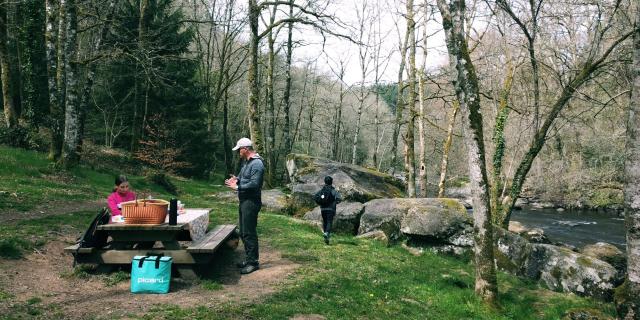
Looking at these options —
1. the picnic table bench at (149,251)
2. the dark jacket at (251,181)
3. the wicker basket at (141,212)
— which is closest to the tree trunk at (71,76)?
the picnic table bench at (149,251)

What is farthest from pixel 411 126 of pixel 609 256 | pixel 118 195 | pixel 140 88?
pixel 140 88

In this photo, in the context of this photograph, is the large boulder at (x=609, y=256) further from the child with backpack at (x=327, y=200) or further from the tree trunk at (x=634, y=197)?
the child with backpack at (x=327, y=200)

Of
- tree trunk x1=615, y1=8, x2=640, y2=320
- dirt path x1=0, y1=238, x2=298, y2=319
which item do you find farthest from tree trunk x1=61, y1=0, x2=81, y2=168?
tree trunk x1=615, y1=8, x2=640, y2=320

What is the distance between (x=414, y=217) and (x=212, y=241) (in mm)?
8943

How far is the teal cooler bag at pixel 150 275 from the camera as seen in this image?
7.15 meters

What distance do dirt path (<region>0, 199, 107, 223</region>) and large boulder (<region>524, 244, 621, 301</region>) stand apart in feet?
45.8

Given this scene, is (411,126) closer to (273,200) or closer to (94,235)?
(273,200)

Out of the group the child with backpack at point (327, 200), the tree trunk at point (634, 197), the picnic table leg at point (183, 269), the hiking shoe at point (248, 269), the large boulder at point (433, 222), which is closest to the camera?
the tree trunk at point (634, 197)

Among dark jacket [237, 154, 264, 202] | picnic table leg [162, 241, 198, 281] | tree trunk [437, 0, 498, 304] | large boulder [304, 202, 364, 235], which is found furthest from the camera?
large boulder [304, 202, 364, 235]

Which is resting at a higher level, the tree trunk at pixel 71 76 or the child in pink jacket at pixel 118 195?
the tree trunk at pixel 71 76

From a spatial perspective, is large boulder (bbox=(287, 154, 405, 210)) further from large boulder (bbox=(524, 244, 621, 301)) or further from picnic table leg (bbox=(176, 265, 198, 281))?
picnic table leg (bbox=(176, 265, 198, 281))

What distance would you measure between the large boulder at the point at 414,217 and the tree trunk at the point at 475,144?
582 centimetres

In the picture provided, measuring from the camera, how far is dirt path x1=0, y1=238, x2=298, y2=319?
20.9 ft

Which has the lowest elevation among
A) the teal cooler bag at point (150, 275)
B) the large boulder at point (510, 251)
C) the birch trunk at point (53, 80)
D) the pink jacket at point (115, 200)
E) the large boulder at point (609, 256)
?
the large boulder at point (609, 256)
